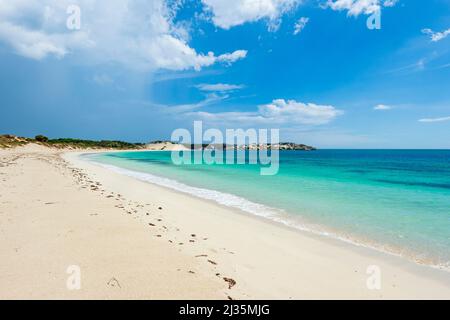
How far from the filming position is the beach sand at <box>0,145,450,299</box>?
389cm

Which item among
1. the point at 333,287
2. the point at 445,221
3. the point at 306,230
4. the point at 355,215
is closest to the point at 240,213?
the point at 306,230

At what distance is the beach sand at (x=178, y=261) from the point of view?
12.8 ft

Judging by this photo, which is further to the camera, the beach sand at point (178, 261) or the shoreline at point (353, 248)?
the shoreline at point (353, 248)

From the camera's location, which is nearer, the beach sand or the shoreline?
the beach sand

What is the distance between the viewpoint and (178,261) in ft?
16.0

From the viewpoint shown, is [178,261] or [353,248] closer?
[178,261]

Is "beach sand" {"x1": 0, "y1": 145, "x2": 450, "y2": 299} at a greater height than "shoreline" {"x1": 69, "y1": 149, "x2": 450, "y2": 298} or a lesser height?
greater

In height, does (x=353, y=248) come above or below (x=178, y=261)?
below

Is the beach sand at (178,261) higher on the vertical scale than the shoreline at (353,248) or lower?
higher

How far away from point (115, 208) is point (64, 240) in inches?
137

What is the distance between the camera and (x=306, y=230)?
27.3 feet
